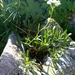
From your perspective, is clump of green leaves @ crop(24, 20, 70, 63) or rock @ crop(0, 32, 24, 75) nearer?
rock @ crop(0, 32, 24, 75)

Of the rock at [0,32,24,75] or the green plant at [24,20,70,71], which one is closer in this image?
the rock at [0,32,24,75]

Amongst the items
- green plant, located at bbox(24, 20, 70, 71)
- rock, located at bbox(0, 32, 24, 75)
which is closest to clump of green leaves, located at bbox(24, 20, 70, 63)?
green plant, located at bbox(24, 20, 70, 71)

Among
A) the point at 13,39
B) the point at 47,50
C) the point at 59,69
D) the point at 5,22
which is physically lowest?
the point at 59,69

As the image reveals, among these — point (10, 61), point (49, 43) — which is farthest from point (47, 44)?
point (10, 61)

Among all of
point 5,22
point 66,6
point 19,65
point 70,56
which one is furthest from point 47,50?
point 66,6

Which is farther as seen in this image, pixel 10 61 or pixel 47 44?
pixel 47 44

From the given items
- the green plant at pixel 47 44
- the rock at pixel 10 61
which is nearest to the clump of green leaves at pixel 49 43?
the green plant at pixel 47 44

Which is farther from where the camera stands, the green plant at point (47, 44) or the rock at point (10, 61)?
the green plant at point (47, 44)

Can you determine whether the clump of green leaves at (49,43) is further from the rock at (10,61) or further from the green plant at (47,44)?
Result: the rock at (10,61)

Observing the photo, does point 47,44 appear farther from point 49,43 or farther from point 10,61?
point 10,61

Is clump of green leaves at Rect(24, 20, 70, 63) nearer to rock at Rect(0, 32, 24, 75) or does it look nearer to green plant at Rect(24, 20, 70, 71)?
green plant at Rect(24, 20, 70, 71)

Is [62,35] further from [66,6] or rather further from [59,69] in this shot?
[66,6]
